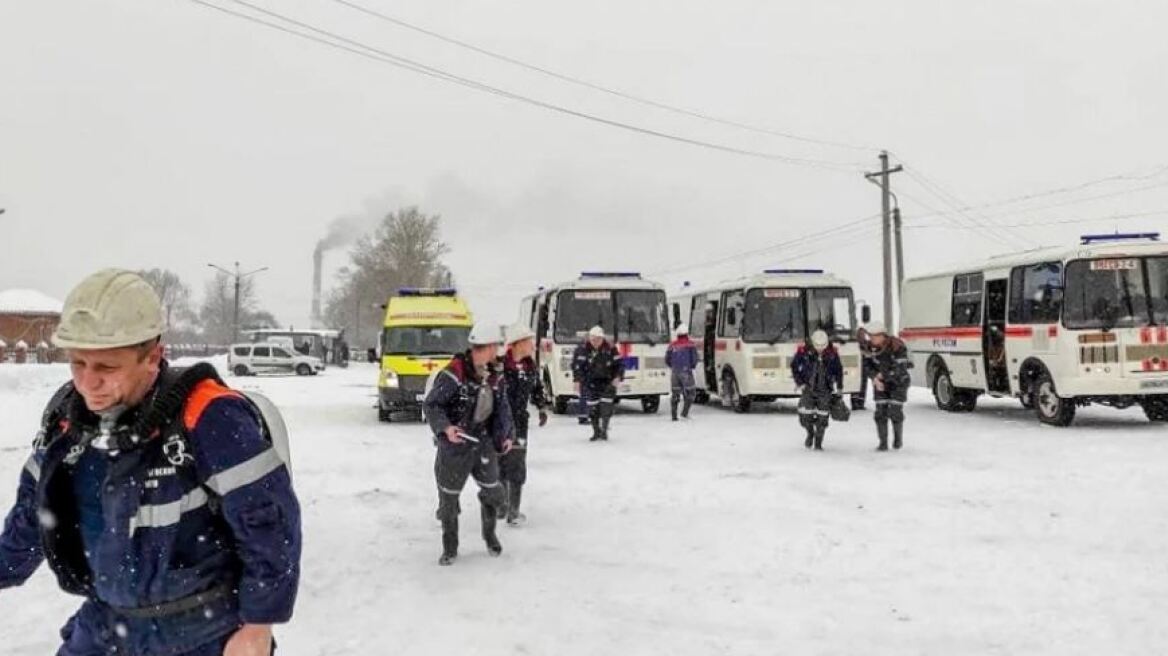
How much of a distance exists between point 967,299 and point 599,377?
806cm

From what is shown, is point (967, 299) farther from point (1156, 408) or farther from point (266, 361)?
point (266, 361)

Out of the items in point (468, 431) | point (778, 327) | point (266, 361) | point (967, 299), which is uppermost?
point (967, 299)

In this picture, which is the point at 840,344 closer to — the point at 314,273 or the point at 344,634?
the point at 344,634

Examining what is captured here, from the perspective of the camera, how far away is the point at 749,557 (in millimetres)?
7191

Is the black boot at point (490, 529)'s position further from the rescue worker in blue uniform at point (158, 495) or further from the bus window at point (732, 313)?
the bus window at point (732, 313)

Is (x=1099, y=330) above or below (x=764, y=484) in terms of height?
above

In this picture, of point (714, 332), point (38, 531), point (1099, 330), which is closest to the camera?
point (38, 531)

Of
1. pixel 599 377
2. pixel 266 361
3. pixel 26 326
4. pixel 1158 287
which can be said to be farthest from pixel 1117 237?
pixel 26 326

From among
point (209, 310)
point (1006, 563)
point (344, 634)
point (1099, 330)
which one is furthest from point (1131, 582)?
point (209, 310)

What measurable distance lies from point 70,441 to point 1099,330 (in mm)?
15171

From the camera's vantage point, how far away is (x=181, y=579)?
7.89 ft

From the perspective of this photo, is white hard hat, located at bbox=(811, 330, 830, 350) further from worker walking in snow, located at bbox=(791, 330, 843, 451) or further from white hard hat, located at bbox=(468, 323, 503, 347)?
white hard hat, located at bbox=(468, 323, 503, 347)

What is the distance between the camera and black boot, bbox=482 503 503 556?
24.2ft

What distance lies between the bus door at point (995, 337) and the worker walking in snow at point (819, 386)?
5.08 m
